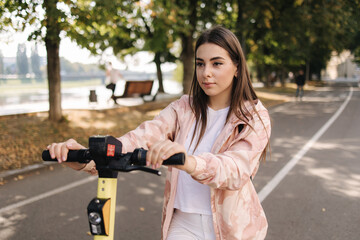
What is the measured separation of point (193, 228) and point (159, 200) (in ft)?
12.0

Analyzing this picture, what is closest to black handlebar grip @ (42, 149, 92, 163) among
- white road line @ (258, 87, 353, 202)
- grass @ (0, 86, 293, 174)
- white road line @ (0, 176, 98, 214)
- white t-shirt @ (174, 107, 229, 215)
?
white t-shirt @ (174, 107, 229, 215)

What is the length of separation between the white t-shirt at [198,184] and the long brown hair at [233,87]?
0.03 m

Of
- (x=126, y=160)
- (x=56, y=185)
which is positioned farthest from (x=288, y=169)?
(x=126, y=160)

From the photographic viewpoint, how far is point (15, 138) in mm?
8805

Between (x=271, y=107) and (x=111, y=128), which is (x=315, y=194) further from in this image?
(x=271, y=107)

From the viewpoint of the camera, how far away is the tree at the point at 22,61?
1695 cm

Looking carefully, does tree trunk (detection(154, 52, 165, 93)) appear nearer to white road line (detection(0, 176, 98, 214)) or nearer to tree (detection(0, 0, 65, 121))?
tree (detection(0, 0, 65, 121))

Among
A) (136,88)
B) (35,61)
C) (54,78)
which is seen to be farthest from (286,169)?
(35,61)

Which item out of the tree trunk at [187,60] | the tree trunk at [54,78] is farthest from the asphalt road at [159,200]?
the tree trunk at [187,60]

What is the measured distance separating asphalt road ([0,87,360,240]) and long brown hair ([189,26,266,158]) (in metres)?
2.62

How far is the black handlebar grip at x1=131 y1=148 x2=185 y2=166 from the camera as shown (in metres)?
1.41

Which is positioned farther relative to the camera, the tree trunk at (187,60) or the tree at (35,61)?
the tree at (35,61)

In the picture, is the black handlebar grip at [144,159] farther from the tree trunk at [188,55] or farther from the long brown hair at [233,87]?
the tree trunk at [188,55]

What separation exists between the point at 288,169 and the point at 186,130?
17.9ft
